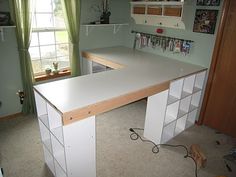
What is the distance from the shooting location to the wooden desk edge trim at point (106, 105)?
4.65 feet

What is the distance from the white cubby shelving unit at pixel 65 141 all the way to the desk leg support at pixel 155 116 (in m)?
0.92

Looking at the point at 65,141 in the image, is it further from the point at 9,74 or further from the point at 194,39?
the point at 194,39

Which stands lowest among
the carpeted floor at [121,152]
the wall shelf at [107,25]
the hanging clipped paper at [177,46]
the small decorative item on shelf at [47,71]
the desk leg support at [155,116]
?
the carpeted floor at [121,152]

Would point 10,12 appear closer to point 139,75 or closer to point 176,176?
point 139,75

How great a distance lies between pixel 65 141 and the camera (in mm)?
1487

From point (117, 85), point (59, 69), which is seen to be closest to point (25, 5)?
point (59, 69)

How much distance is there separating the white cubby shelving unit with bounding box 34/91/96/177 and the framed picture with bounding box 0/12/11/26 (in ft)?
4.02

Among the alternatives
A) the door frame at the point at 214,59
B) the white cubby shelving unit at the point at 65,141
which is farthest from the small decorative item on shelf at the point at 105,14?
the white cubby shelving unit at the point at 65,141

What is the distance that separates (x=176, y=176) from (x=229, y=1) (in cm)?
199

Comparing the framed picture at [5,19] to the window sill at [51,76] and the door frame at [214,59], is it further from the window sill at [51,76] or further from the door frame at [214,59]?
the door frame at [214,59]

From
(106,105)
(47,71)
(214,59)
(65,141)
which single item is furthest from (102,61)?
(65,141)

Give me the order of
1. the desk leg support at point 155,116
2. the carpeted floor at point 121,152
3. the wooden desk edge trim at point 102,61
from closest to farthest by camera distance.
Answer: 1. the carpeted floor at point 121,152
2. the desk leg support at point 155,116
3. the wooden desk edge trim at point 102,61

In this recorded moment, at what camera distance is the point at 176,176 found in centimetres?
197

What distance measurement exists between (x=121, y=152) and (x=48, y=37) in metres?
1.96
